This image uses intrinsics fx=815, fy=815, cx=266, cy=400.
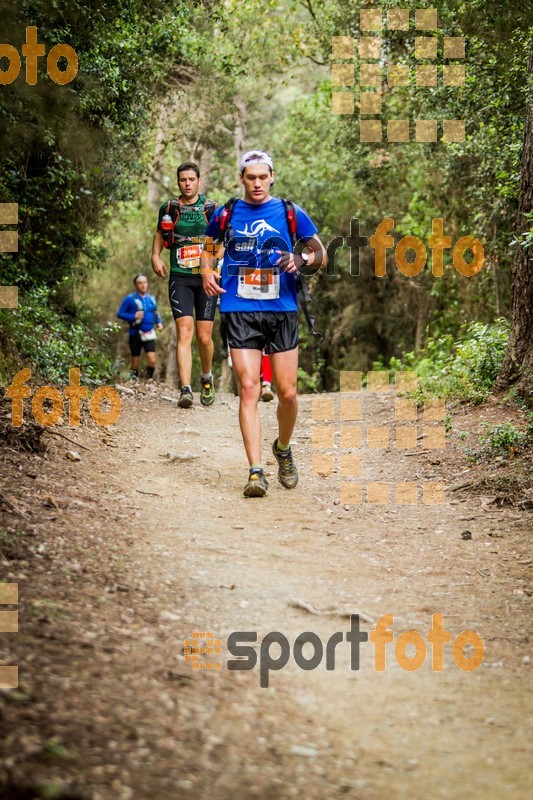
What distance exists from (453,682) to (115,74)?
930 cm

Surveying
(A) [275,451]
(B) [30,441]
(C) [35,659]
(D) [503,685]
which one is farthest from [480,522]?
(C) [35,659]

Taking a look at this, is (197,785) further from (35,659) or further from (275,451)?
(275,451)

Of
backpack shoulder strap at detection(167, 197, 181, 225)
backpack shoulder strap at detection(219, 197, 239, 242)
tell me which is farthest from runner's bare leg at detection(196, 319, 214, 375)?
backpack shoulder strap at detection(219, 197, 239, 242)

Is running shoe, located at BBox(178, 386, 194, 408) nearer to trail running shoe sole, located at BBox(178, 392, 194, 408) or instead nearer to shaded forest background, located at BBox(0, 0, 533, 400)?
trail running shoe sole, located at BBox(178, 392, 194, 408)

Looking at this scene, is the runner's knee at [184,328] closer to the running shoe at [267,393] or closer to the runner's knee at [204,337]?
the runner's knee at [204,337]

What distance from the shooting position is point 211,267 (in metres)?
6.26

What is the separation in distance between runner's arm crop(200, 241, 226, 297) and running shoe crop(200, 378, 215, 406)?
350cm

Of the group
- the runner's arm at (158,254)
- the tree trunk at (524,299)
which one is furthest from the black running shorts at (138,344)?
the tree trunk at (524,299)

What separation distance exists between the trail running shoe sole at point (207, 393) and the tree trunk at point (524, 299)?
3.45 meters

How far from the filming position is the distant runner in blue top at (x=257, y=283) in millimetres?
6062

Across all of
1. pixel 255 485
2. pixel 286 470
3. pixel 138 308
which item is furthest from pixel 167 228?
pixel 138 308

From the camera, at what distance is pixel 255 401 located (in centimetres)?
617

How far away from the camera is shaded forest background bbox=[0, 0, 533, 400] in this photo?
9.38m

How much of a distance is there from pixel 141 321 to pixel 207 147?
10824 millimetres
